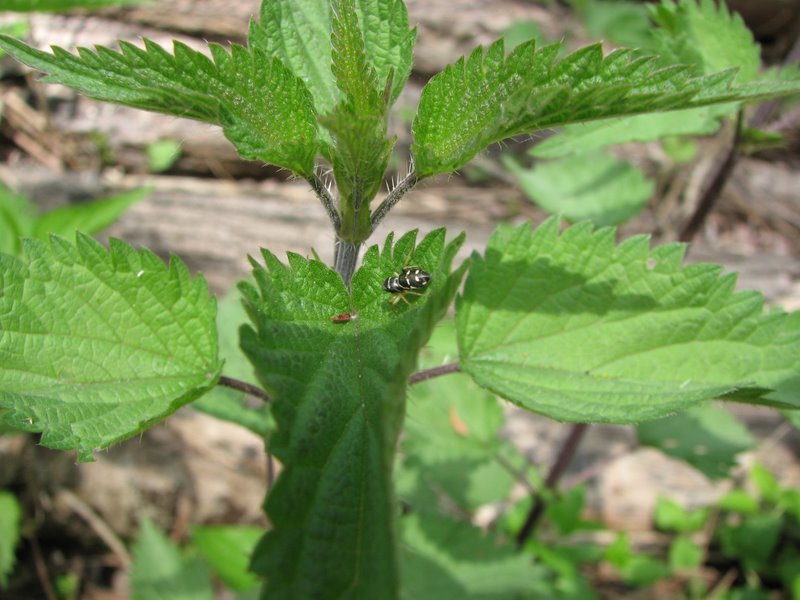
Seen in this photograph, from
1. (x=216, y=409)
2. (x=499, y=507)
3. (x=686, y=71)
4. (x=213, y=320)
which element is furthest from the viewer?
(x=499, y=507)

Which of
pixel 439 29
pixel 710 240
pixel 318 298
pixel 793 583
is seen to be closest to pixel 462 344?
pixel 318 298

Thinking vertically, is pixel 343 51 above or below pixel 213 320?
above

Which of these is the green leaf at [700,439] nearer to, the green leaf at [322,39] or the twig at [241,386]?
the twig at [241,386]

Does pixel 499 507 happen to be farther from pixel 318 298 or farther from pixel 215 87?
pixel 215 87

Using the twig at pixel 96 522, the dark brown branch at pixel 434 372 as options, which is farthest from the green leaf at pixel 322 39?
the twig at pixel 96 522

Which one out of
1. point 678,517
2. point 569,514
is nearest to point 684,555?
point 678,517

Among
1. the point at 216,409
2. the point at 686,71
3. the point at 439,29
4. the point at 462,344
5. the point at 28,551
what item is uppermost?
the point at 439,29

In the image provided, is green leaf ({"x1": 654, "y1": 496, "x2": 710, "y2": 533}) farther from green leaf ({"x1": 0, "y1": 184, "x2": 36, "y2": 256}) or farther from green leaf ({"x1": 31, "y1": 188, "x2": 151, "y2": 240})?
green leaf ({"x1": 0, "y1": 184, "x2": 36, "y2": 256})
